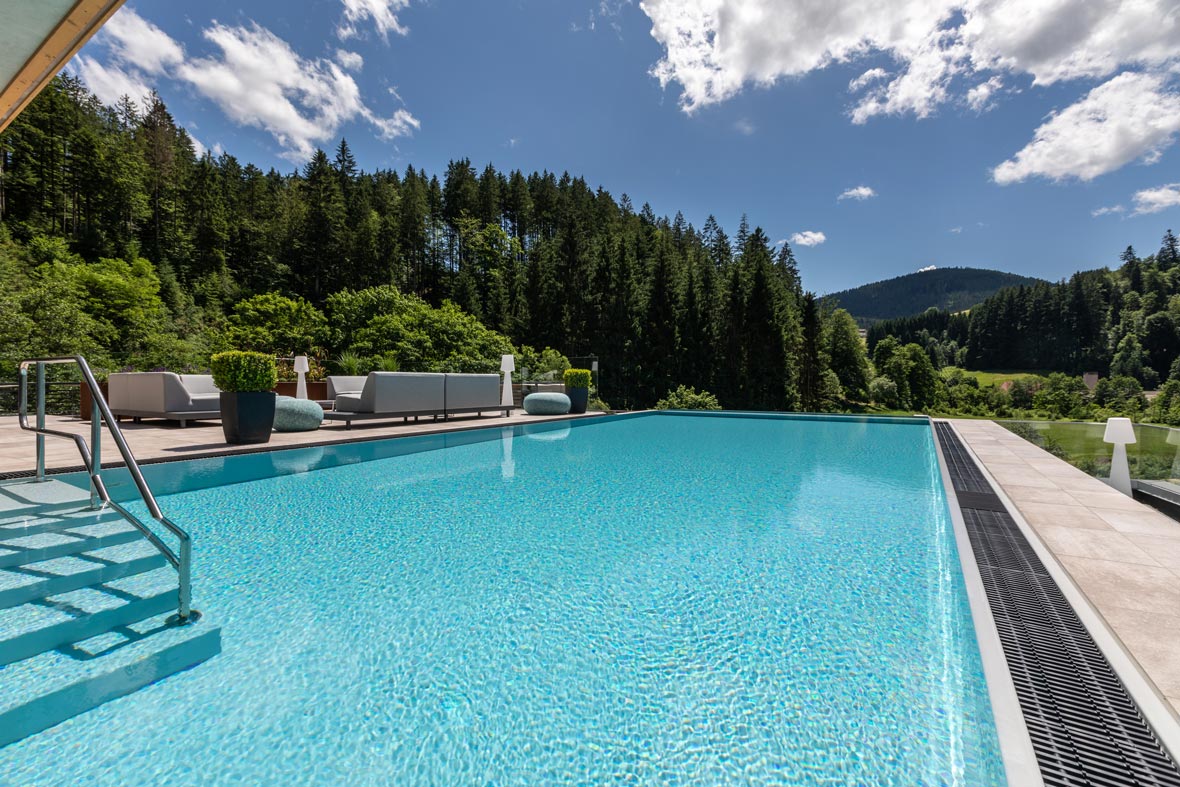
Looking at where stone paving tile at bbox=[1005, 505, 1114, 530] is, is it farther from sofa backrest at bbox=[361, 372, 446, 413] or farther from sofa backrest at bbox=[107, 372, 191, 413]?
sofa backrest at bbox=[107, 372, 191, 413]

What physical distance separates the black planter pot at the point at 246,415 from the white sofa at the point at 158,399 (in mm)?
1575

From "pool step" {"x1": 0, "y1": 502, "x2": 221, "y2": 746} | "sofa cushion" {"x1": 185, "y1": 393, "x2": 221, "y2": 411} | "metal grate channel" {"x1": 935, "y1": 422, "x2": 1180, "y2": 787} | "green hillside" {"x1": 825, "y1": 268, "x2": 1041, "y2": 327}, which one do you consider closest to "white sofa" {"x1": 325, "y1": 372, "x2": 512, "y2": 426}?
"sofa cushion" {"x1": 185, "y1": 393, "x2": 221, "y2": 411}

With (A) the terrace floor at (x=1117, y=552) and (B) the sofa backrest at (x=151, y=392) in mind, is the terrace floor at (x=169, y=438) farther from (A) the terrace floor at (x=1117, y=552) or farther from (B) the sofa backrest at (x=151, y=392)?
(A) the terrace floor at (x=1117, y=552)

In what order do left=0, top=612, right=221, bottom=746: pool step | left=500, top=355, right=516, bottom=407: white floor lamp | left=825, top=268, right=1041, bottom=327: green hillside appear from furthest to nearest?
1. left=825, top=268, right=1041, bottom=327: green hillside
2. left=500, top=355, right=516, bottom=407: white floor lamp
3. left=0, top=612, right=221, bottom=746: pool step

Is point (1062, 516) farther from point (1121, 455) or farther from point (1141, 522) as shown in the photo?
point (1121, 455)

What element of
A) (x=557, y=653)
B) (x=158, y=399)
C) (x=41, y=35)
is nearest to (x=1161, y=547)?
(x=557, y=653)

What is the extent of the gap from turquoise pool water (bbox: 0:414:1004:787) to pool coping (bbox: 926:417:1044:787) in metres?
0.04

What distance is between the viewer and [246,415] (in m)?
5.82

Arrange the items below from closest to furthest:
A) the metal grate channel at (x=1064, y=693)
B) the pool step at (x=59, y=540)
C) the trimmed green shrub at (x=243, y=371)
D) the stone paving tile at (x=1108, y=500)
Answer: the metal grate channel at (x=1064, y=693) < the pool step at (x=59, y=540) < the stone paving tile at (x=1108, y=500) < the trimmed green shrub at (x=243, y=371)

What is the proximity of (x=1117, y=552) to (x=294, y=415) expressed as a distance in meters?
8.29

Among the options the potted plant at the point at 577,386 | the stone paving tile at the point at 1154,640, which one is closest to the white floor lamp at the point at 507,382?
the potted plant at the point at 577,386

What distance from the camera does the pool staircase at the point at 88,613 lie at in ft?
4.97

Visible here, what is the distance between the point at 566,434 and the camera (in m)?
8.92

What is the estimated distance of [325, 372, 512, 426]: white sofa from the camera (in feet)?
25.8
